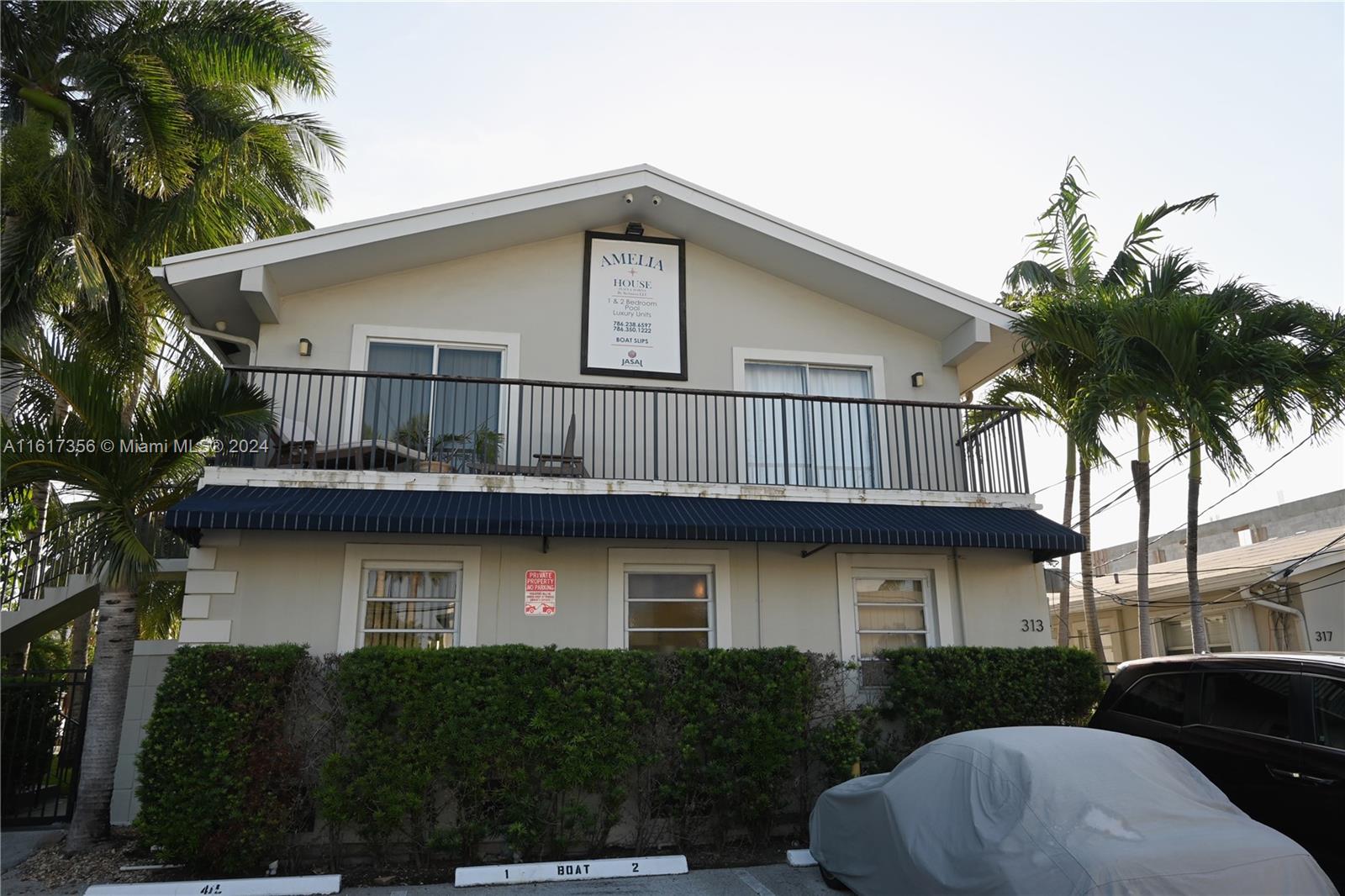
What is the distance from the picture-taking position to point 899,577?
32.3 ft

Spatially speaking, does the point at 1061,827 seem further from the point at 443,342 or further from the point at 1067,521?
the point at 1067,521

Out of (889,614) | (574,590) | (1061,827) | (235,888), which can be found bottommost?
(235,888)

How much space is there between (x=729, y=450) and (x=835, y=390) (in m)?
1.72

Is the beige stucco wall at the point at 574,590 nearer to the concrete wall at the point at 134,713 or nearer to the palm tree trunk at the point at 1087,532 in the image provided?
the concrete wall at the point at 134,713

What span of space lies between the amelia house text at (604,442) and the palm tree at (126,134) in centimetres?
295

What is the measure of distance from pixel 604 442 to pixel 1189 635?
1247cm

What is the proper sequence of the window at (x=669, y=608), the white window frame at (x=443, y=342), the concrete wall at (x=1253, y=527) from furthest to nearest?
the concrete wall at (x=1253, y=527), the white window frame at (x=443, y=342), the window at (x=669, y=608)

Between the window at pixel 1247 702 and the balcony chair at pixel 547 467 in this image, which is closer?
the window at pixel 1247 702

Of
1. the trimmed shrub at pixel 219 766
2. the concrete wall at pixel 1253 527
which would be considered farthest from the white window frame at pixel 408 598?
the concrete wall at pixel 1253 527

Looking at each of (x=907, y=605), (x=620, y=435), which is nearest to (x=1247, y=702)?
(x=907, y=605)

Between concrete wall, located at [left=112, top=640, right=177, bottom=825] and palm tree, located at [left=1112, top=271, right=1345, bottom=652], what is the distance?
11062mm

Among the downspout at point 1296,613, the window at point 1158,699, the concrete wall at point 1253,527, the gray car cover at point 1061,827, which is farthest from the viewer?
the concrete wall at point 1253,527

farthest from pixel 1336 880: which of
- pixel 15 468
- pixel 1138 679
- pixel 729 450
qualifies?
pixel 15 468

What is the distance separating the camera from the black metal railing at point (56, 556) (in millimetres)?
7922
